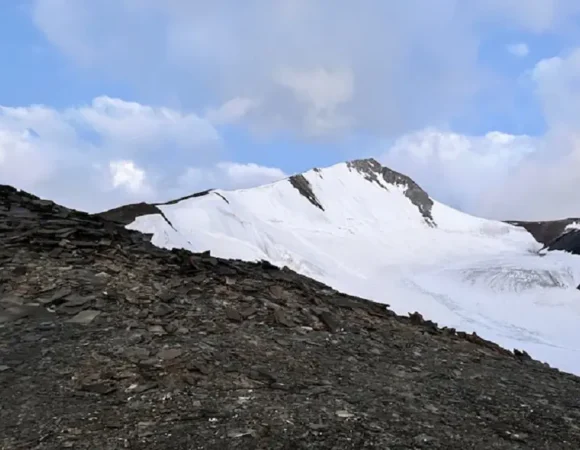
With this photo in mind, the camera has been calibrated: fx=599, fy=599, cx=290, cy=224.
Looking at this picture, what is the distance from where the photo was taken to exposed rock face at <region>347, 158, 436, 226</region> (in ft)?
387

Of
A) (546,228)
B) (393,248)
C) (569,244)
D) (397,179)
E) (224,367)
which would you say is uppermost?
(397,179)

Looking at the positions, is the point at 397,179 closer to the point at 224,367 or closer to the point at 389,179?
the point at 389,179

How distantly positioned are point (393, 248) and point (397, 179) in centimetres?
4206

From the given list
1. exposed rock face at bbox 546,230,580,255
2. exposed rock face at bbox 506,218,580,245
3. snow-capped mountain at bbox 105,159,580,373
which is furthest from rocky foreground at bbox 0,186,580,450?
exposed rock face at bbox 506,218,580,245

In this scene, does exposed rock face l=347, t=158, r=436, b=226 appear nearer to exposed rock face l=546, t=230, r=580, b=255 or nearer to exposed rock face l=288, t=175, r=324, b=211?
exposed rock face l=288, t=175, r=324, b=211

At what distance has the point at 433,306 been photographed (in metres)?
50.5

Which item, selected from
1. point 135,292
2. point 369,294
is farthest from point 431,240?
point 135,292

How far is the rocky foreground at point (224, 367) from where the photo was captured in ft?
20.4

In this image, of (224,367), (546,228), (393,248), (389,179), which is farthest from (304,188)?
(224,367)

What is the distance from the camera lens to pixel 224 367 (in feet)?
25.9

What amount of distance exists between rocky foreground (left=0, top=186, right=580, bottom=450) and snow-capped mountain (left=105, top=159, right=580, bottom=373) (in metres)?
24.6

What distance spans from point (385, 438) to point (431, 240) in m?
90.7

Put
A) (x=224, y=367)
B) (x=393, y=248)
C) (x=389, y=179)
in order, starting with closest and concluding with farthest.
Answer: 1. (x=224, y=367)
2. (x=393, y=248)
3. (x=389, y=179)

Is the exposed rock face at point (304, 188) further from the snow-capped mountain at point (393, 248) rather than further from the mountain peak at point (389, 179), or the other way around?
the mountain peak at point (389, 179)
